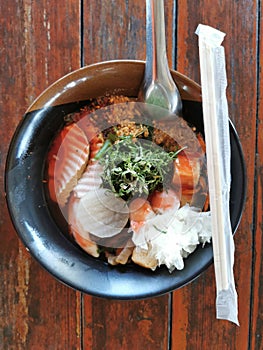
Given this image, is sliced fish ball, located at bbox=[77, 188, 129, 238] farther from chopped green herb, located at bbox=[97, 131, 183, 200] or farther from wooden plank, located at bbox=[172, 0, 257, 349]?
wooden plank, located at bbox=[172, 0, 257, 349]

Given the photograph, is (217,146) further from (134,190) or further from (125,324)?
(125,324)

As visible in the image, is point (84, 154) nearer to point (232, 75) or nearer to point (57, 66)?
point (57, 66)

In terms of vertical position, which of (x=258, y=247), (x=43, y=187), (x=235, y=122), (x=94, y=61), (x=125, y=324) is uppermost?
(x=94, y=61)

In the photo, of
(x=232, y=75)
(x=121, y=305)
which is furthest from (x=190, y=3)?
(x=121, y=305)

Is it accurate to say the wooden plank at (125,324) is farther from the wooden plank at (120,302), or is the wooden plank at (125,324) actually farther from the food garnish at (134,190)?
the food garnish at (134,190)

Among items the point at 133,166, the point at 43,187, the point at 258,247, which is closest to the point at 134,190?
the point at 133,166
